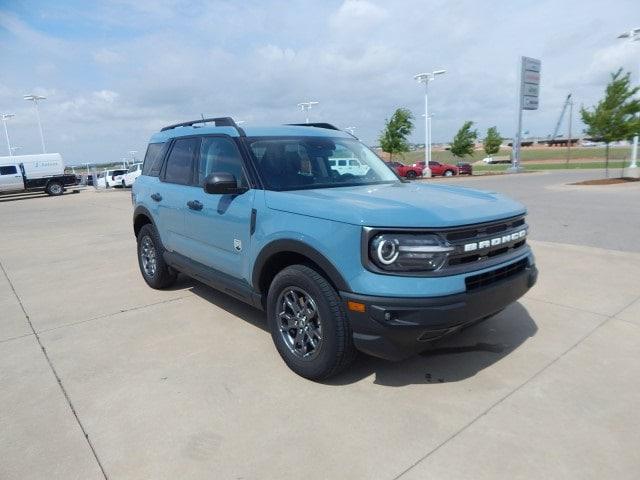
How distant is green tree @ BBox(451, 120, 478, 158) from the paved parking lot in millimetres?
36212

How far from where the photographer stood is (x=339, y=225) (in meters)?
2.85

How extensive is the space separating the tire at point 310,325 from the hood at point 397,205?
18.3 inches

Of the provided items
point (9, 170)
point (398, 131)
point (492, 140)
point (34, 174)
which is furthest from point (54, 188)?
point (492, 140)

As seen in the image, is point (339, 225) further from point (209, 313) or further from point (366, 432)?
point (209, 313)

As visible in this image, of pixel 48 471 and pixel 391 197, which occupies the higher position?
pixel 391 197

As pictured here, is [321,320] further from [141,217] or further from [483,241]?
[141,217]

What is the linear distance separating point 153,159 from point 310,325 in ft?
10.9

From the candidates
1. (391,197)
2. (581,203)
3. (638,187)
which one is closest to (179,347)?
(391,197)

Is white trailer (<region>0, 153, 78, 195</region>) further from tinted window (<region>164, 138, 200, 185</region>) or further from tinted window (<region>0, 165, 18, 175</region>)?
tinted window (<region>164, 138, 200, 185</region>)

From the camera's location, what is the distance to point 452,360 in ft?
11.4

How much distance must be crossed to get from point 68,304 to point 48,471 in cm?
316

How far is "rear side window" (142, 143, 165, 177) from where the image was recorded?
17.1 ft

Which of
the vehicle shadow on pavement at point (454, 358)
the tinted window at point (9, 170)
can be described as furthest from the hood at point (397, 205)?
the tinted window at point (9, 170)

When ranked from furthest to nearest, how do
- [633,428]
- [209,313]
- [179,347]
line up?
[209,313] → [179,347] → [633,428]
